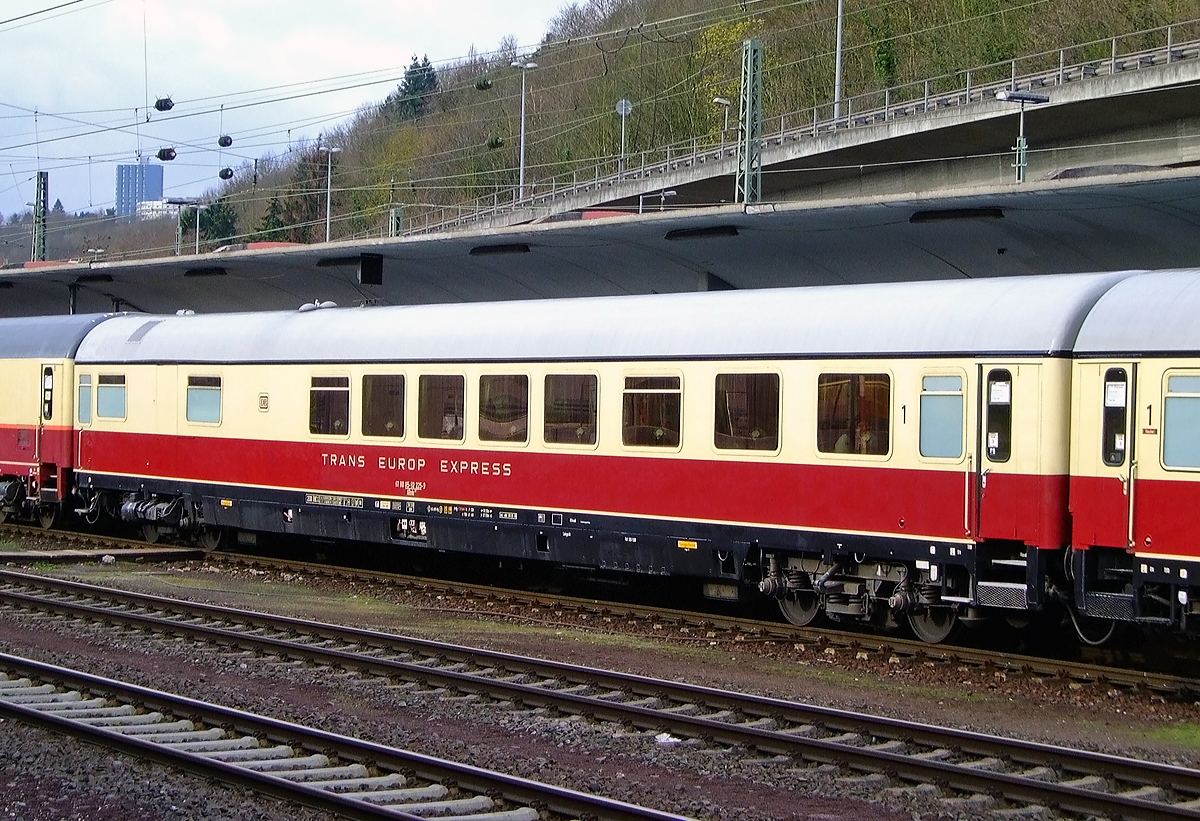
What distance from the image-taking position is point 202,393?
21.2m

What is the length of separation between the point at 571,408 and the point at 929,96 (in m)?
34.4

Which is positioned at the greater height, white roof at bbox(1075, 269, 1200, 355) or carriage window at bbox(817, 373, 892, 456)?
white roof at bbox(1075, 269, 1200, 355)

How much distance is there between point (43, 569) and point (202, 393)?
10.7 feet

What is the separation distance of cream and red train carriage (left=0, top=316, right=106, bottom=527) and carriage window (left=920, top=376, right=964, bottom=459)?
50.3ft

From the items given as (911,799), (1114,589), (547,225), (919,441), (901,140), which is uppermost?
(901,140)

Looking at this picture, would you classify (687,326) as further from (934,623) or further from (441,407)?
(934,623)

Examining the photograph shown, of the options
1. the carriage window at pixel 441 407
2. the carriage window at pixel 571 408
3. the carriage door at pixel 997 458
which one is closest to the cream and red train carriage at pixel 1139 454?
the carriage door at pixel 997 458

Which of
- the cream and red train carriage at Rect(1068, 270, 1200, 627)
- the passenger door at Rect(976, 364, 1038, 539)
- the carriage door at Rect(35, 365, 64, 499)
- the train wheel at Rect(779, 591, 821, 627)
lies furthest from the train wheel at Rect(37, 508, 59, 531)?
the cream and red train carriage at Rect(1068, 270, 1200, 627)

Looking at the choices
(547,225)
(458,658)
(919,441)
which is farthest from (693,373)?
(547,225)

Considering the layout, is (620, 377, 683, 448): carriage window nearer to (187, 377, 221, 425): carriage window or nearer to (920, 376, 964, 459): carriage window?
(920, 376, 964, 459): carriage window

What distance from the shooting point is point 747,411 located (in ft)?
48.1

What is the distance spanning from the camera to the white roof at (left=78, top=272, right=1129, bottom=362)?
12844 millimetres

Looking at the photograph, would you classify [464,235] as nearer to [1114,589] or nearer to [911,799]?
[1114,589]

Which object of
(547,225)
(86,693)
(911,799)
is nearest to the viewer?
(911,799)
